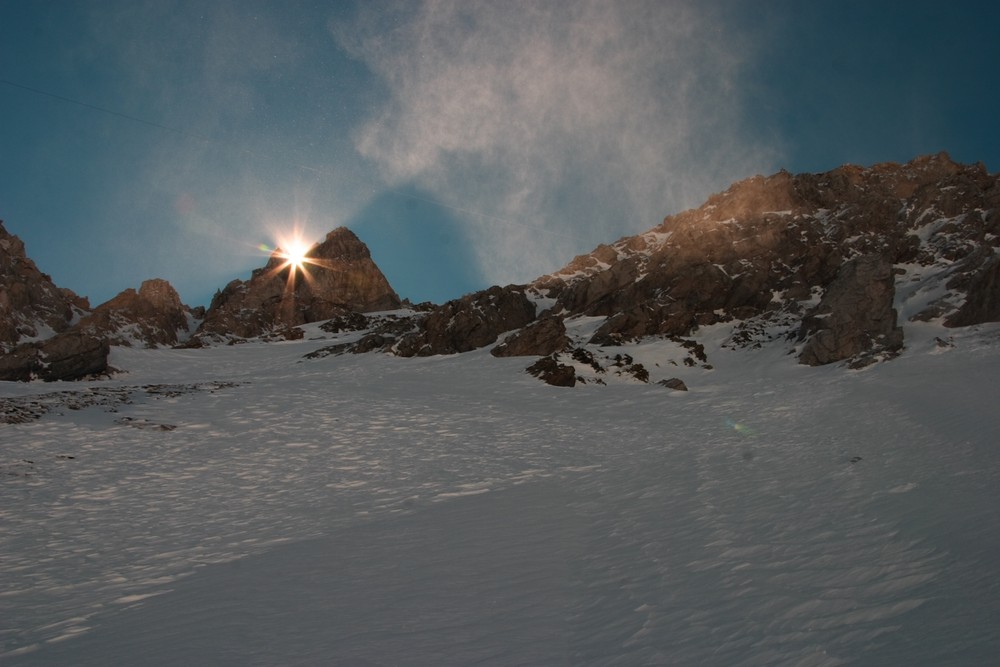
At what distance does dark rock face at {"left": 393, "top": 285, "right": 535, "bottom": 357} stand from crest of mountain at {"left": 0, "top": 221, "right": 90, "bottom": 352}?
58566mm

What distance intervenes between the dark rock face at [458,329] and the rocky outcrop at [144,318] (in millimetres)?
53508

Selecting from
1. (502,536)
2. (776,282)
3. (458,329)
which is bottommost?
(502,536)

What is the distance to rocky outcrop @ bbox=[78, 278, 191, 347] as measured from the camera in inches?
3019

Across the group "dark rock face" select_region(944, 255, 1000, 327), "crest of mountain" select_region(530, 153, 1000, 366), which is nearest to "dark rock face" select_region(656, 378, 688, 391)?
"crest of mountain" select_region(530, 153, 1000, 366)

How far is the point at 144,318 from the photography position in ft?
291

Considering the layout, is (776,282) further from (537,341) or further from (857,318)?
(537,341)

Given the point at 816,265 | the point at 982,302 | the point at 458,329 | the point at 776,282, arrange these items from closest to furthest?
1. the point at 982,302
2. the point at 458,329
3. the point at 816,265
4. the point at 776,282

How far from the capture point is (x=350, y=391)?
26484 mm

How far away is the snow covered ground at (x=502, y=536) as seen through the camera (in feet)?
14.8

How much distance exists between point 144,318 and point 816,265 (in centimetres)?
9890

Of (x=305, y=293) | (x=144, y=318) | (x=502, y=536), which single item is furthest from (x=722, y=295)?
(x=144, y=318)

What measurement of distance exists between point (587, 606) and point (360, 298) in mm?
112497

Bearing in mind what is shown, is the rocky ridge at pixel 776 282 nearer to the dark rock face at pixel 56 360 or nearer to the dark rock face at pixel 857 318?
the dark rock face at pixel 857 318

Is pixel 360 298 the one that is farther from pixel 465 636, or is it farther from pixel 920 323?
pixel 465 636
